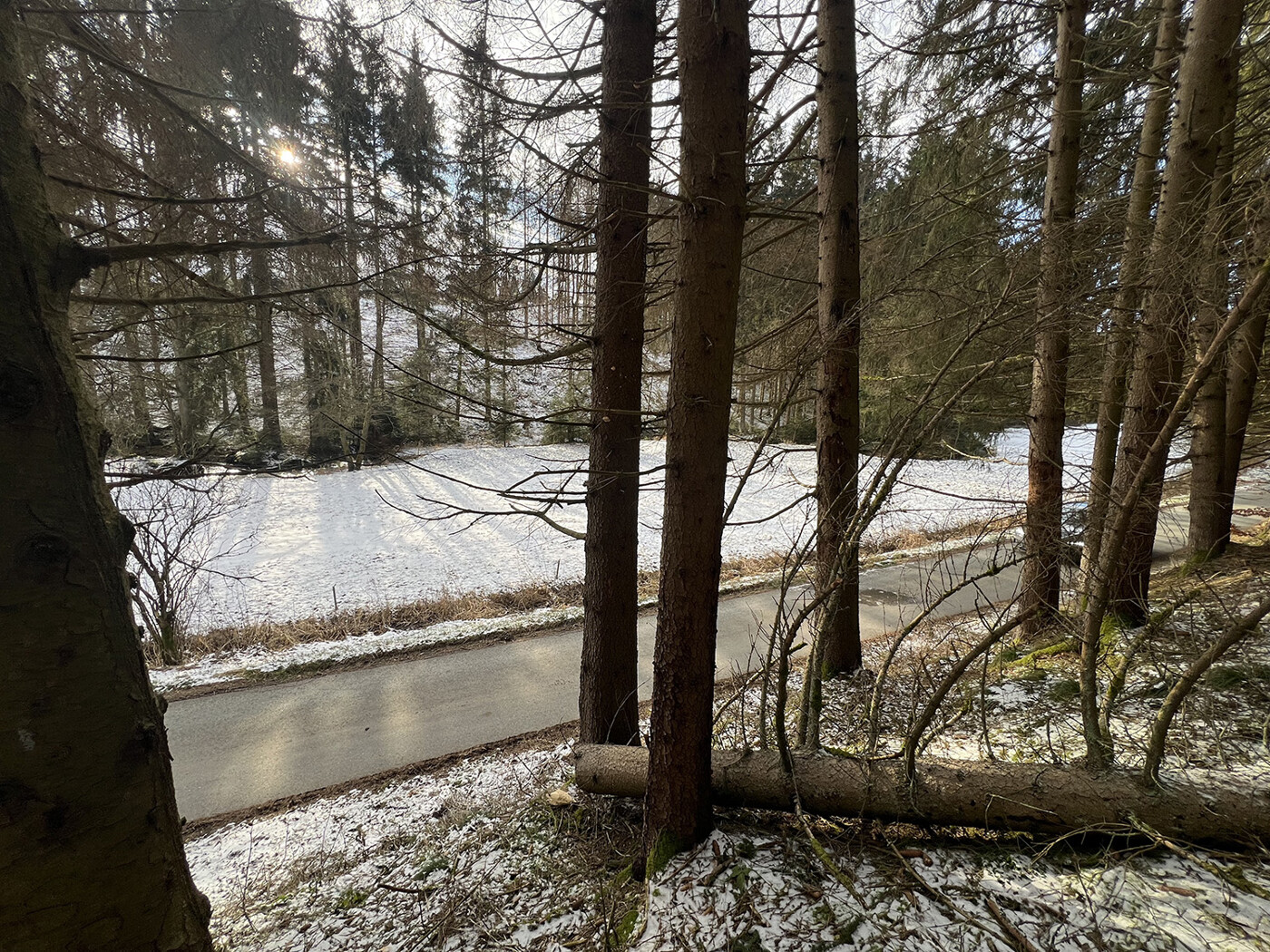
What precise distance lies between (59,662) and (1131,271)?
5360 mm

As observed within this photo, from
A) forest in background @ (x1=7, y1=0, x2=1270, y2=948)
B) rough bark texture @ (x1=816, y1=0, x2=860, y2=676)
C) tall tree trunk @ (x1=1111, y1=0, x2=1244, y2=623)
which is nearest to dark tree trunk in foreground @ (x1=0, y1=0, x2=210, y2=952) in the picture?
forest in background @ (x1=7, y1=0, x2=1270, y2=948)

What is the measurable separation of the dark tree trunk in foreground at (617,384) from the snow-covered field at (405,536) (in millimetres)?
2040

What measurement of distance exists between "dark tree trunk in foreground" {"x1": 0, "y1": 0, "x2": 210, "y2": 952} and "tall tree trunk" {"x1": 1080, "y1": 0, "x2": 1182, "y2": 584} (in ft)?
12.1

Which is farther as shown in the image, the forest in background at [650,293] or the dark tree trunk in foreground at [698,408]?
the dark tree trunk in foreground at [698,408]

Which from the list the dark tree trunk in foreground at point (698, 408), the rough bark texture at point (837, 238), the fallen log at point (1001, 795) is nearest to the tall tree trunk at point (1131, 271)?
the fallen log at point (1001, 795)

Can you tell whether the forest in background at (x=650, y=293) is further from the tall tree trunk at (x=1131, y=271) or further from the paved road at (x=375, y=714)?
the paved road at (x=375, y=714)

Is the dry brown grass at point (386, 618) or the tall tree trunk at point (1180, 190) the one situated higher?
the tall tree trunk at point (1180, 190)

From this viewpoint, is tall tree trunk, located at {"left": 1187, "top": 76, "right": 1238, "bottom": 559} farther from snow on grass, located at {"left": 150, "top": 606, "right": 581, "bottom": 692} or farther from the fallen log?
snow on grass, located at {"left": 150, "top": 606, "right": 581, "bottom": 692}

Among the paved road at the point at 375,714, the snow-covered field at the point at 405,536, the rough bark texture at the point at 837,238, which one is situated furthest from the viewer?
the snow-covered field at the point at 405,536

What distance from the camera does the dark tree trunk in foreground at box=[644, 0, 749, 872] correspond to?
209 centimetres

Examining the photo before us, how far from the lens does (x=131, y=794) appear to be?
142 cm

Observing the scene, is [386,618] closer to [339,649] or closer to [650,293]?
[339,649]

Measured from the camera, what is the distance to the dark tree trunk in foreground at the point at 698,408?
2094mm

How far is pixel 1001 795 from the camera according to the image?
2.27 metres
